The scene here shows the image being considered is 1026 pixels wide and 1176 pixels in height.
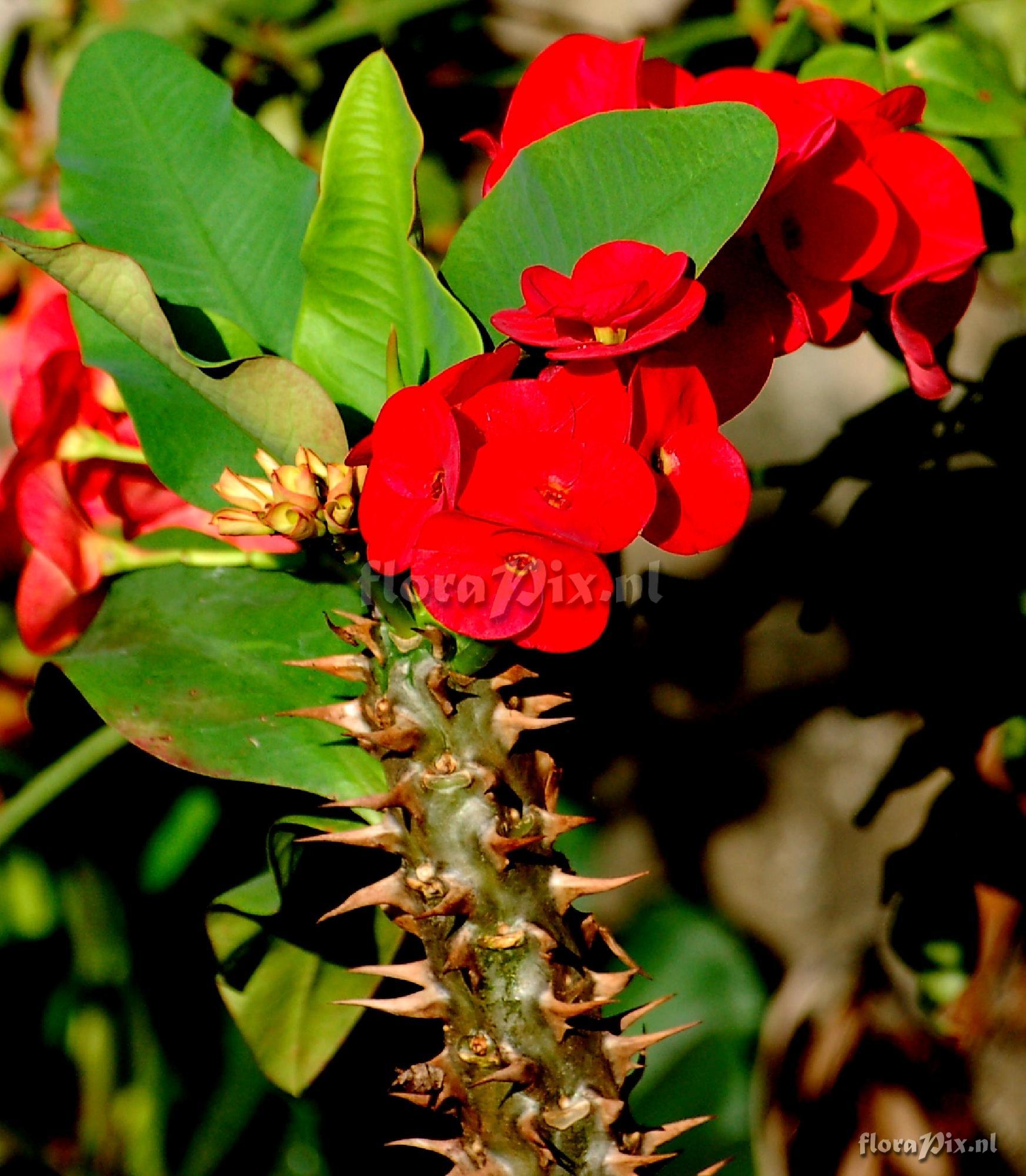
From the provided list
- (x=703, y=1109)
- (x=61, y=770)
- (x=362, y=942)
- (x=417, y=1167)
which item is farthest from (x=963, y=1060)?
(x=61, y=770)

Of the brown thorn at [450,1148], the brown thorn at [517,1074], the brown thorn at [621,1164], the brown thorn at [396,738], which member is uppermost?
the brown thorn at [396,738]

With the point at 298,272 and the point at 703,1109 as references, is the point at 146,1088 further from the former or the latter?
the point at 298,272

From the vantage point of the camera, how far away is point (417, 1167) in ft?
2.49

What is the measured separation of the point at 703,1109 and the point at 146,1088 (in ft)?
1.60

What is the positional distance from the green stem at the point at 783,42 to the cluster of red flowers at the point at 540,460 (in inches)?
14.6

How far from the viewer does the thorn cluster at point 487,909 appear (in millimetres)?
360

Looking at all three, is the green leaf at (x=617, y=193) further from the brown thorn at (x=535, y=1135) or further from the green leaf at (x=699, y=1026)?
the green leaf at (x=699, y=1026)

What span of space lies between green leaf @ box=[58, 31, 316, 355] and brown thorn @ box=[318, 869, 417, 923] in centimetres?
24

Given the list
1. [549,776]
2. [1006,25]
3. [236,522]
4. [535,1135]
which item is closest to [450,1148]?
[535,1135]

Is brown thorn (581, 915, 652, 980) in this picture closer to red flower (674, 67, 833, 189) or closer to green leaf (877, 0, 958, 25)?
red flower (674, 67, 833, 189)

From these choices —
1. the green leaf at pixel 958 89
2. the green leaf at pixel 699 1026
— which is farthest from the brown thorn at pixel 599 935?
the green leaf at pixel 699 1026

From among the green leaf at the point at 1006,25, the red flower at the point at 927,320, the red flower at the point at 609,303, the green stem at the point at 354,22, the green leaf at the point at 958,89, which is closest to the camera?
the red flower at the point at 609,303

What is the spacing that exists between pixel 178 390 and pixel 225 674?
4.7 inches

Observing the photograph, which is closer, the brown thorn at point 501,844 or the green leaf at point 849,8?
the brown thorn at point 501,844
